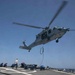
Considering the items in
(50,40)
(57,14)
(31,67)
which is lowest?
(31,67)

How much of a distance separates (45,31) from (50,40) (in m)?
3.82

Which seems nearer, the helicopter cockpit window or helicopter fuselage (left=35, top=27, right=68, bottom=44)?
helicopter fuselage (left=35, top=27, right=68, bottom=44)

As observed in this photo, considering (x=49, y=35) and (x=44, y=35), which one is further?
(x=44, y=35)

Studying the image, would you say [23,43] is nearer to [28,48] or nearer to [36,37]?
[28,48]

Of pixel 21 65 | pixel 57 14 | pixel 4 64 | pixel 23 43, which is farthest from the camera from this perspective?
pixel 23 43

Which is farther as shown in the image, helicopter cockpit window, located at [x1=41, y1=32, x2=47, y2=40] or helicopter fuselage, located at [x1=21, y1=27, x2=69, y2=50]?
helicopter cockpit window, located at [x1=41, y1=32, x2=47, y2=40]

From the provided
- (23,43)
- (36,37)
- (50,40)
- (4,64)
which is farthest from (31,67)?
(23,43)

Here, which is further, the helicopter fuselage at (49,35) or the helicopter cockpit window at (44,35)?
the helicopter cockpit window at (44,35)

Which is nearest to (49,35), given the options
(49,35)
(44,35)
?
(49,35)

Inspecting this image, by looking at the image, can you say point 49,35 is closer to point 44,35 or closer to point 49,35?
point 49,35

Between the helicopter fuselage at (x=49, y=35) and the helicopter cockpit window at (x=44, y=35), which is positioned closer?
the helicopter fuselage at (x=49, y=35)

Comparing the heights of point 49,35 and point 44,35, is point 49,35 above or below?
below

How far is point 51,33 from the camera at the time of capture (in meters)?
41.9

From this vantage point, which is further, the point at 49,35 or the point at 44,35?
the point at 44,35
